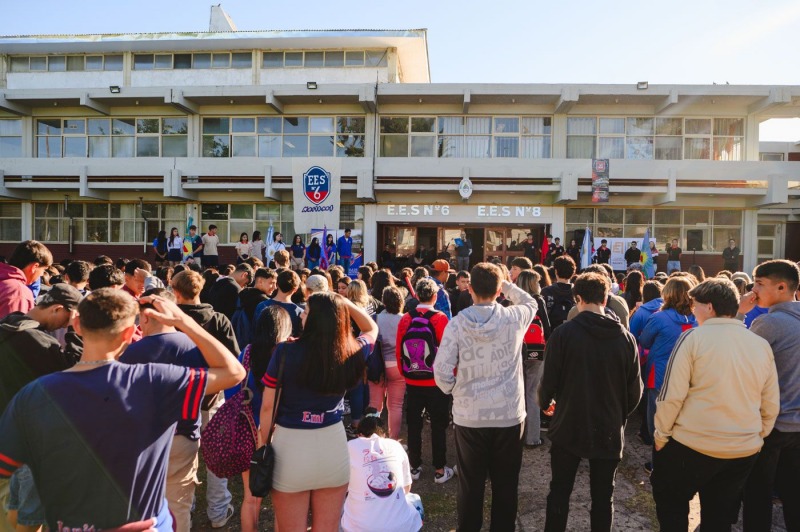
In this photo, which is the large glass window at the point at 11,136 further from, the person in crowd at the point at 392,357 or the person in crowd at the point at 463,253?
the person in crowd at the point at 392,357

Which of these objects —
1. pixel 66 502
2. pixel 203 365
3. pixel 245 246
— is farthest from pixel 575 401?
pixel 245 246

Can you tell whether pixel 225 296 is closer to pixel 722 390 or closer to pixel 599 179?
pixel 722 390

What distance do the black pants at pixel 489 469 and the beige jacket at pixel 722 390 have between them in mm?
991

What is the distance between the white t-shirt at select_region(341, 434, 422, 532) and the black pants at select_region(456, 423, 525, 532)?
1.75ft

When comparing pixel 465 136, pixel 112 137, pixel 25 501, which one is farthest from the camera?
pixel 112 137

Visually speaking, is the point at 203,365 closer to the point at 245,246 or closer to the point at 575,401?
the point at 575,401

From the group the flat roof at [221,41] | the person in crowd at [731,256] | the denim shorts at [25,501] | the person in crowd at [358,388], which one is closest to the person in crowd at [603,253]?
the person in crowd at [731,256]

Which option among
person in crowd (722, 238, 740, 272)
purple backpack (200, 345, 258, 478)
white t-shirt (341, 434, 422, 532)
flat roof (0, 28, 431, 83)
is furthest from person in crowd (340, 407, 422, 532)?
flat roof (0, 28, 431, 83)

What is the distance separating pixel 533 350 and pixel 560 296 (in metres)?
0.81

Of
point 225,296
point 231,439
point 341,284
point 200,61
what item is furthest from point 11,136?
point 231,439

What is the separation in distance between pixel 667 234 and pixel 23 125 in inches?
1023

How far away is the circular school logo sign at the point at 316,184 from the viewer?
9867 millimetres

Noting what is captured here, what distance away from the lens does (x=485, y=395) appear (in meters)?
3.15

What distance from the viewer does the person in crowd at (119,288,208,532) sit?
273 centimetres
